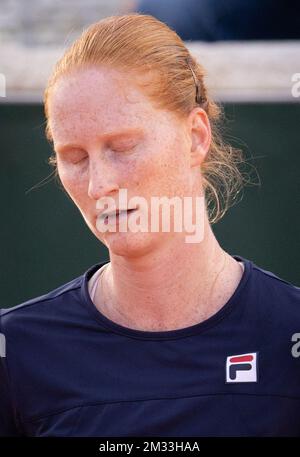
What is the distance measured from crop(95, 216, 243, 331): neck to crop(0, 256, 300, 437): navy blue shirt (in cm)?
3

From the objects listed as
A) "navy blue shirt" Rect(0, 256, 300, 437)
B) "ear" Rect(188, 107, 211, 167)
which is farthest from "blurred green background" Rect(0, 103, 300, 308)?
"navy blue shirt" Rect(0, 256, 300, 437)

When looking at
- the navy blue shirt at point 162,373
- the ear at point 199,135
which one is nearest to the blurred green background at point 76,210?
the ear at point 199,135

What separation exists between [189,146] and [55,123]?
0.22 metres

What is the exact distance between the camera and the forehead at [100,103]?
1.33m

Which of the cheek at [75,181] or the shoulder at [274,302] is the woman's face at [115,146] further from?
the shoulder at [274,302]

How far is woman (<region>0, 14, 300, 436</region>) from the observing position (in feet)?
4.36

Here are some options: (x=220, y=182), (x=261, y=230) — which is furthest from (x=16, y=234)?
(x=220, y=182)

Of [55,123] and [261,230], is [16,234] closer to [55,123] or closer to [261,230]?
[261,230]

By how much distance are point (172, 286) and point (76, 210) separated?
Result: 1.20 metres

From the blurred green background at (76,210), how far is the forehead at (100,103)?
1092 millimetres

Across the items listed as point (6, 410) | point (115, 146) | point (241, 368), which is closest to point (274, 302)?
point (241, 368)

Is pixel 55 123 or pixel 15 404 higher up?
pixel 55 123
